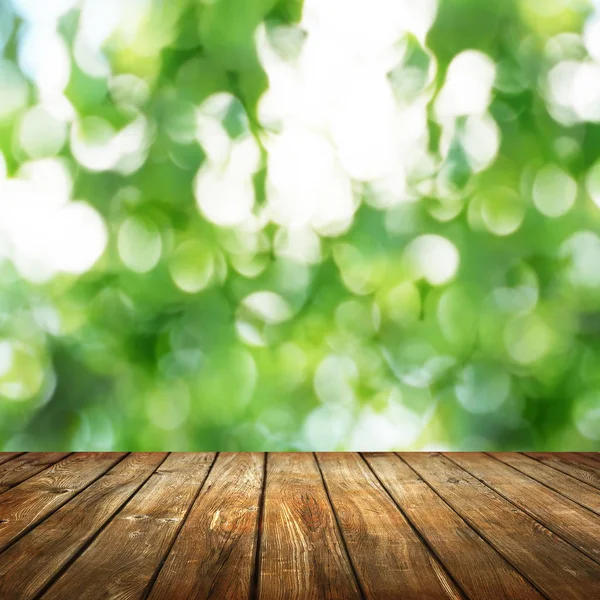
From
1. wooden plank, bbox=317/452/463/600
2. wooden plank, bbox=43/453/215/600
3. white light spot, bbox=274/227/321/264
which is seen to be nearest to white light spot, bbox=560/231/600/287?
white light spot, bbox=274/227/321/264

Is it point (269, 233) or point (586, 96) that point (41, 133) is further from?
point (586, 96)

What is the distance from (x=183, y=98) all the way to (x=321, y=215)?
45 cm

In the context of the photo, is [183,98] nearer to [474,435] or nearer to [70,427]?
[70,427]

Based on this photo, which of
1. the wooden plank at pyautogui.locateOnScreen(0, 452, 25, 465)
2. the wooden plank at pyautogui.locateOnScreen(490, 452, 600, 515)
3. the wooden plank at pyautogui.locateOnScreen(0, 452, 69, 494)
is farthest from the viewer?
the wooden plank at pyautogui.locateOnScreen(0, 452, 25, 465)

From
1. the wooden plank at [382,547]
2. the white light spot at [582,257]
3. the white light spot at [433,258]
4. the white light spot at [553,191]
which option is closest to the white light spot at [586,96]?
the white light spot at [553,191]

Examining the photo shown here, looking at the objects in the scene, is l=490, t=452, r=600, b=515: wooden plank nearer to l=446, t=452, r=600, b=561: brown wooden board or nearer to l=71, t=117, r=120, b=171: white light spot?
l=446, t=452, r=600, b=561: brown wooden board

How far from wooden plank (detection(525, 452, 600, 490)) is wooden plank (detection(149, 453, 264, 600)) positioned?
2.20 ft

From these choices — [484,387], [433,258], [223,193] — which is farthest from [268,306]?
[484,387]

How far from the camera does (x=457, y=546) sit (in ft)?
3.43

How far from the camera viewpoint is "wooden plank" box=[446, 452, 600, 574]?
111cm

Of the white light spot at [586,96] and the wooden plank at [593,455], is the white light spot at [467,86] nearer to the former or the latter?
the white light spot at [586,96]

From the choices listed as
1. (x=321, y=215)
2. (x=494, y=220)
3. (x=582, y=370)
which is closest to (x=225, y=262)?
(x=321, y=215)

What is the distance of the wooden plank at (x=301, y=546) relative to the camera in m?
0.88

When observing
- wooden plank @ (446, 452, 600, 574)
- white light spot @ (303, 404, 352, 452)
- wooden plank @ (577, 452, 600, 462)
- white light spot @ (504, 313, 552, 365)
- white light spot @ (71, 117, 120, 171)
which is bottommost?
wooden plank @ (446, 452, 600, 574)
